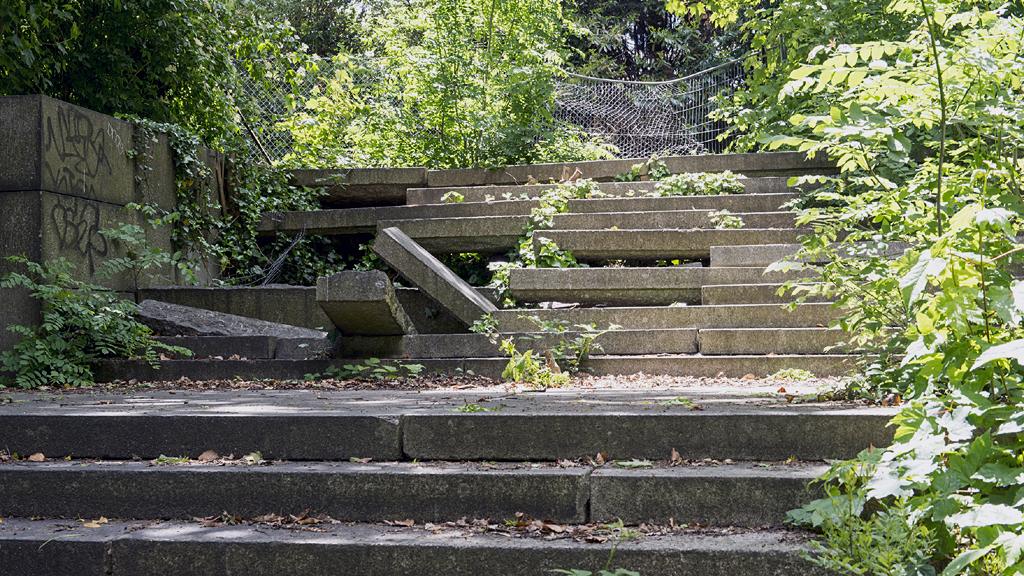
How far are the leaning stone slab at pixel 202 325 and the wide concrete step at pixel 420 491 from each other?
343 cm

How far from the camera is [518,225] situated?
324 inches

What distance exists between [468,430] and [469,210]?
549 centimetres

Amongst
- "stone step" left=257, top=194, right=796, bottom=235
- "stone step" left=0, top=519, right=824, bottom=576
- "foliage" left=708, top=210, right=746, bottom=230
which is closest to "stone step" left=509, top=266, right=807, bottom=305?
"foliage" left=708, top=210, right=746, bottom=230

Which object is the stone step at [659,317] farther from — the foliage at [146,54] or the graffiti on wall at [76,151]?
the foliage at [146,54]

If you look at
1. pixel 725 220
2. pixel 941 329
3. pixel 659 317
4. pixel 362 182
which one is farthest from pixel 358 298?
pixel 362 182

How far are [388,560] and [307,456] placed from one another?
86cm

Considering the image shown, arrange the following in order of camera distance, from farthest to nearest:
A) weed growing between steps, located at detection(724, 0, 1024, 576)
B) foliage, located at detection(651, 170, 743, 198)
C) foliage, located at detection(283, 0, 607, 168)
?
foliage, located at detection(283, 0, 607, 168), foliage, located at detection(651, 170, 743, 198), weed growing between steps, located at detection(724, 0, 1024, 576)

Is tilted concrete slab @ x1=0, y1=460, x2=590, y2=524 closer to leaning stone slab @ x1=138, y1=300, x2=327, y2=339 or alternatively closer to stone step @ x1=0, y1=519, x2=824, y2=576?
stone step @ x1=0, y1=519, x2=824, y2=576

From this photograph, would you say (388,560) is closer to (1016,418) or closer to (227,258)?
(1016,418)

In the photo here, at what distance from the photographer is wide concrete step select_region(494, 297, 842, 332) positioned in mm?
6320

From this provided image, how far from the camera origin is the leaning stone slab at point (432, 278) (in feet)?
22.4

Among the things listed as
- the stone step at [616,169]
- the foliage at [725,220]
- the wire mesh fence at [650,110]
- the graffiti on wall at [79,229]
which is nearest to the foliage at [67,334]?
the graffiti on wall at [79,229]

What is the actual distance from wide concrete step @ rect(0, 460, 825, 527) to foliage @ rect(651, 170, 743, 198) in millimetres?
6034

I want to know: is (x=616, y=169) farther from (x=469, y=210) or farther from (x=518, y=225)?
(x=518, y=225)
